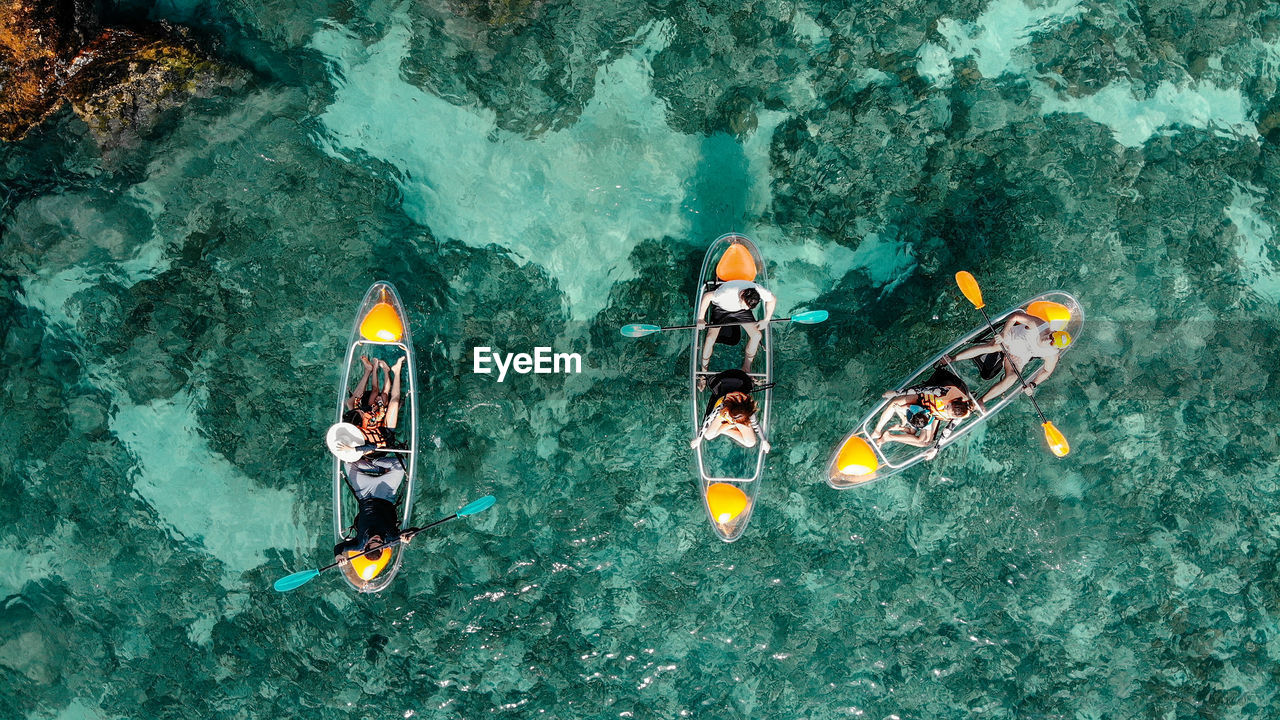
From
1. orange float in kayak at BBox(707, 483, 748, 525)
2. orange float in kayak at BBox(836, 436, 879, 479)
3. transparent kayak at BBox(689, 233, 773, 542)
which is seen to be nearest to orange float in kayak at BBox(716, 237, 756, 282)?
transparent kayak at BBox(689, 233, 773, 542)

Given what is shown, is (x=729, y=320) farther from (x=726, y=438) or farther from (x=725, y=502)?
(x=725, y=502)

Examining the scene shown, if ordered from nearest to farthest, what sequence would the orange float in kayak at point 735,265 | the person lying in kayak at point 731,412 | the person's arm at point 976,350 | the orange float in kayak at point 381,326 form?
the person lying in kayak at point 731,412, the person's arm at point 976,350, the orange float in kayak at point 381,326, the orange float in kayak at point 735,265

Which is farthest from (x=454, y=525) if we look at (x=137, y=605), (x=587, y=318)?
(x=137, y=605)

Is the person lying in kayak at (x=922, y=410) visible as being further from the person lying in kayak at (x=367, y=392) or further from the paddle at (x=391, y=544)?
the person lying in kayak at (x=367, y=392)

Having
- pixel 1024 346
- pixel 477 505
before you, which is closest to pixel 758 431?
pixel 1024 346

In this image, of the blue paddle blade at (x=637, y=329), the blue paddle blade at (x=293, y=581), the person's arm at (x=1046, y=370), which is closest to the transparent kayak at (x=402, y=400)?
the blue paddle blade at (x=293, y=581)

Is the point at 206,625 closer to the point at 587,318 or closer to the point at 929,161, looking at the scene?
the point at 587,318

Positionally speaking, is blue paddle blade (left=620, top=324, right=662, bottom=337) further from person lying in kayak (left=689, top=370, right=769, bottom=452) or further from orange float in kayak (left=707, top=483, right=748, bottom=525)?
orange float in kayak (left=707, top=483, right=748, bottom=525)
